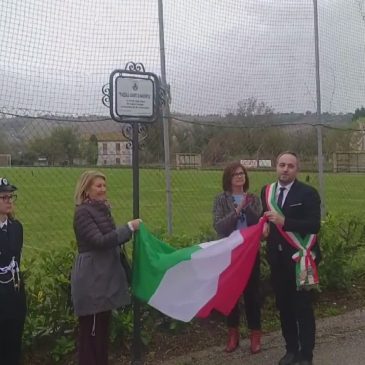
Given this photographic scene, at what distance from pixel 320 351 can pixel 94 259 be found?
2.40 meters

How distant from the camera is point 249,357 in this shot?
5.28m

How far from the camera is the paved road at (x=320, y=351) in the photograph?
518cm

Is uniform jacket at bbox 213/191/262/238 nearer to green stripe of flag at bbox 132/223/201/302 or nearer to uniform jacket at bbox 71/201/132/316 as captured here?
green stripe of flag at bbox 132/223/201/302

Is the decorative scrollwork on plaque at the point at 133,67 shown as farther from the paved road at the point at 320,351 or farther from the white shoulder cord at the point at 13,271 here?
the paved road at the point at 320,351

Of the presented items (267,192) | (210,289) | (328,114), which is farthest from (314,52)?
(210,289)

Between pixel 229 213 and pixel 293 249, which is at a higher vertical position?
pixel 229 213

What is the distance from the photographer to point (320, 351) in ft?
17.8

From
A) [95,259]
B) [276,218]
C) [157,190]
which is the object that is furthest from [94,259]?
[157,190]

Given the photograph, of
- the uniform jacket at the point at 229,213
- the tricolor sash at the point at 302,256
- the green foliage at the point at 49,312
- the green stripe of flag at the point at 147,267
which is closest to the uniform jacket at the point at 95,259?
the green stripe of flag at the point at 147,267

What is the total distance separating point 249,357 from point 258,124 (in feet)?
10.3

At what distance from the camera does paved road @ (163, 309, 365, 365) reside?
5.18m

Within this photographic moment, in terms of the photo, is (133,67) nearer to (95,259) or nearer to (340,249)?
(95,259)

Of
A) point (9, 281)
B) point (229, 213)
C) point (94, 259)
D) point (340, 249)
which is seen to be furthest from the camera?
point (340, 249)

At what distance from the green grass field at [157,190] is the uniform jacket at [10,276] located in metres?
1.04
